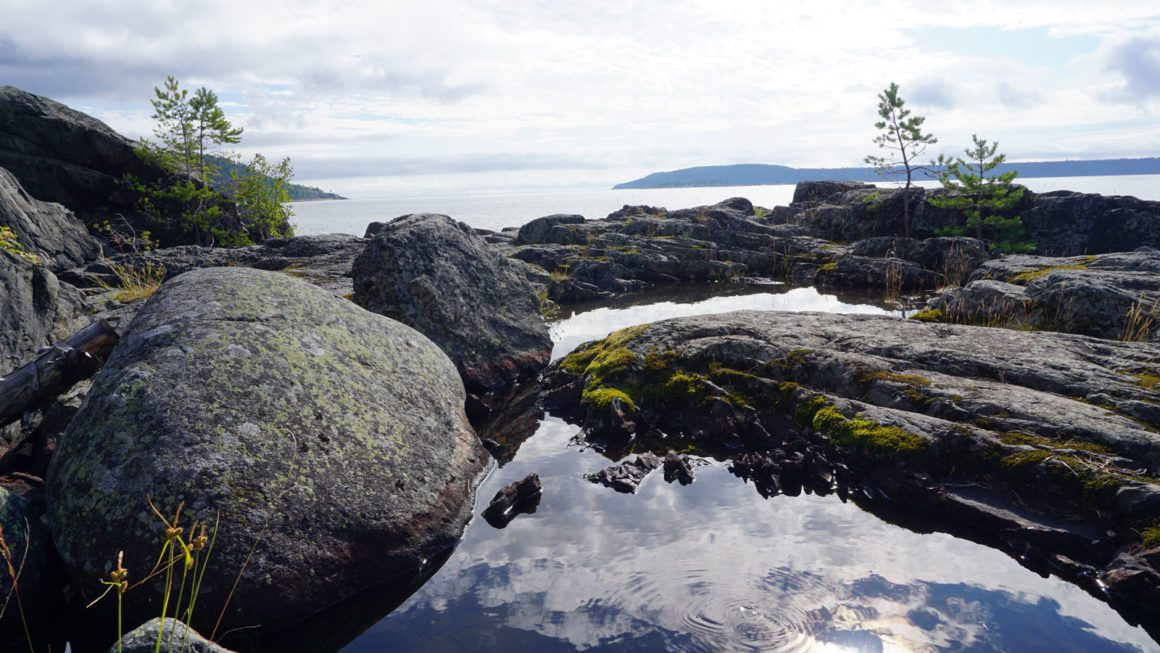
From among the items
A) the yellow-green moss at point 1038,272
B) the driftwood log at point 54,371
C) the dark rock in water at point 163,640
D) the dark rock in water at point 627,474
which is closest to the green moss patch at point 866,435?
the dark rock in water at point 627,474

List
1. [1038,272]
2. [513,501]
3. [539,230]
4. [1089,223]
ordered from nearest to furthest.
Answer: [513,501] → [1038,272] → [1089,223] → [539,230]

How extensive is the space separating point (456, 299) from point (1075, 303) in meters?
15.2

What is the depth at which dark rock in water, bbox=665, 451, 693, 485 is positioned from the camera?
1001 centimetres

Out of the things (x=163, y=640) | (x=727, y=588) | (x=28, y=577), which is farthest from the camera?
(x=727, y=588)

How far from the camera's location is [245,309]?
8.75 m

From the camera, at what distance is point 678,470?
10148 millimetres

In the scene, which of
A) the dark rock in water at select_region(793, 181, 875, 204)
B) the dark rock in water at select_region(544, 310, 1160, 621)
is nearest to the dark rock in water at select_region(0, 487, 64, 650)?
the dark rock in water at select_region(544, 310, 1160, 621)

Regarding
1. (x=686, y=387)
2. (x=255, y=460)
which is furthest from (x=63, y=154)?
(x=686, y=387)

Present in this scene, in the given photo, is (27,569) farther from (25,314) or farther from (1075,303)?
(1075,303)

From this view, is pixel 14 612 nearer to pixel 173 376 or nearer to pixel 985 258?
pixel 173 376

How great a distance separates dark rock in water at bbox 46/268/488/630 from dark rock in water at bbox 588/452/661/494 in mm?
2103

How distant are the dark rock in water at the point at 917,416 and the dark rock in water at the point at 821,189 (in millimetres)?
45645

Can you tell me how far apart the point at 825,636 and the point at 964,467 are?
4006mm

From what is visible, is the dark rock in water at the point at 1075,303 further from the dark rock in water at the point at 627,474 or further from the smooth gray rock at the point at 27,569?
the smooth gray rock at the point at 27,569
